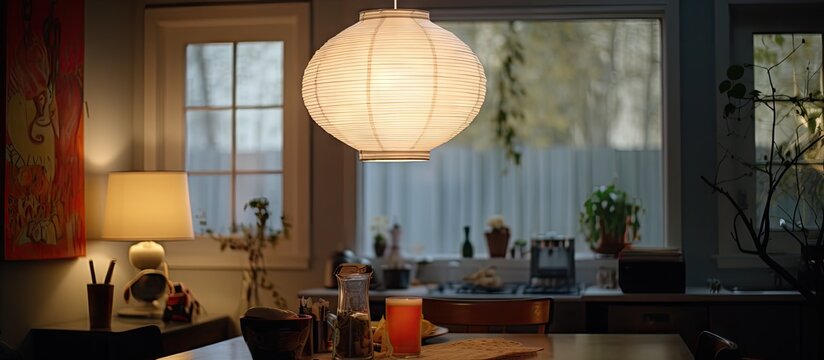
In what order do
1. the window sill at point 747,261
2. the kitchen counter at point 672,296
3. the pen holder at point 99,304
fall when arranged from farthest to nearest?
the window sill at point 747,261 → the kitchen counter at point 672,296 → the pen holder at point 99,304

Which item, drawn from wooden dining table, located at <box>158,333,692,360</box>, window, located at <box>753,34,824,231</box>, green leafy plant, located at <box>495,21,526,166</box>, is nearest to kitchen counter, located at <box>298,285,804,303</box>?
window, located at <box>753,34,824,231</box>

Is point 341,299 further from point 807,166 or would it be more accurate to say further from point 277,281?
point 807,166

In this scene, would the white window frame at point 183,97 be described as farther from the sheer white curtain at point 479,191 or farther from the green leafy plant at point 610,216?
the green leafy plant at point 610,216

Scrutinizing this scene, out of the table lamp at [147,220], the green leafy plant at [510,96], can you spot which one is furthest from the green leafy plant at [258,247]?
the green leafy plant at [510,96]

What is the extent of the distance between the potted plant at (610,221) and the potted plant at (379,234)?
1.05m

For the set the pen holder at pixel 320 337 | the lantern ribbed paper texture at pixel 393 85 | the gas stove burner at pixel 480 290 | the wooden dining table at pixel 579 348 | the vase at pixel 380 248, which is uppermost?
the lantern ribbed paper texture at pixel 393 85

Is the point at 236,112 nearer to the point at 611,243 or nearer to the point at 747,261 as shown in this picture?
the point at 611,243

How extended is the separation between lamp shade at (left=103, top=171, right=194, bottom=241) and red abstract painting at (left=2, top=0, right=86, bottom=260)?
0.14 metres

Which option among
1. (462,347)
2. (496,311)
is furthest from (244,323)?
(496,311)

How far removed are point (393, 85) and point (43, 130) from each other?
7.33 ft

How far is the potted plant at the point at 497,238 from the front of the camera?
4953 millimetres

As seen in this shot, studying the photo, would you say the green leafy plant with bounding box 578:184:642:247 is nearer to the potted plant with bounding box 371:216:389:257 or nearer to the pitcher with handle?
the potted plant with bounding box 371:216:389:257

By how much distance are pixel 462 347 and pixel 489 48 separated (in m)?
3.32

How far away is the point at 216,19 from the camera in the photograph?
191 inches
